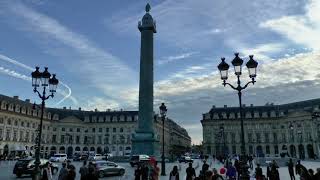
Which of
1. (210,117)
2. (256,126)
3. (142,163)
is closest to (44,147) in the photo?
(210,117)

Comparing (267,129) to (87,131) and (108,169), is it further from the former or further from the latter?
(108,169)

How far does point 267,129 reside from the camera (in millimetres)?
123062

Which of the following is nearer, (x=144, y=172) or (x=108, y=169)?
(x=144, y=172)

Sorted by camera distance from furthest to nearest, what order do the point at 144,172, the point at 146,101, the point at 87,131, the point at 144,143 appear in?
the point at 87,131 < the point at 146,101 < the point at 144,143 < the point at 144,172

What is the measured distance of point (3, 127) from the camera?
305ft

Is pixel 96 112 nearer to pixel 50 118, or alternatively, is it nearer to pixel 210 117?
pixel 50 118

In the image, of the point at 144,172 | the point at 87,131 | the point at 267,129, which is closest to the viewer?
the point at 144,172

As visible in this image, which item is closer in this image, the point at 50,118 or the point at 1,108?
the point at 1,108

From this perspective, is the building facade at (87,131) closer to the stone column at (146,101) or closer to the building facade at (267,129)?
the building facade at (267,129)

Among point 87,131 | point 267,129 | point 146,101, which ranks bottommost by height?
point 146,101

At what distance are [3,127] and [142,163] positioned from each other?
8246cm

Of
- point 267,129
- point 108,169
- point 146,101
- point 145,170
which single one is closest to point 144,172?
point 145,170

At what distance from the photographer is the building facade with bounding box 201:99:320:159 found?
4358 inches

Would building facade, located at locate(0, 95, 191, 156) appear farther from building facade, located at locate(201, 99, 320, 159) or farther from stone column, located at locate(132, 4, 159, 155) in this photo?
stone column, located at locate(132, 4, 159, 155)
